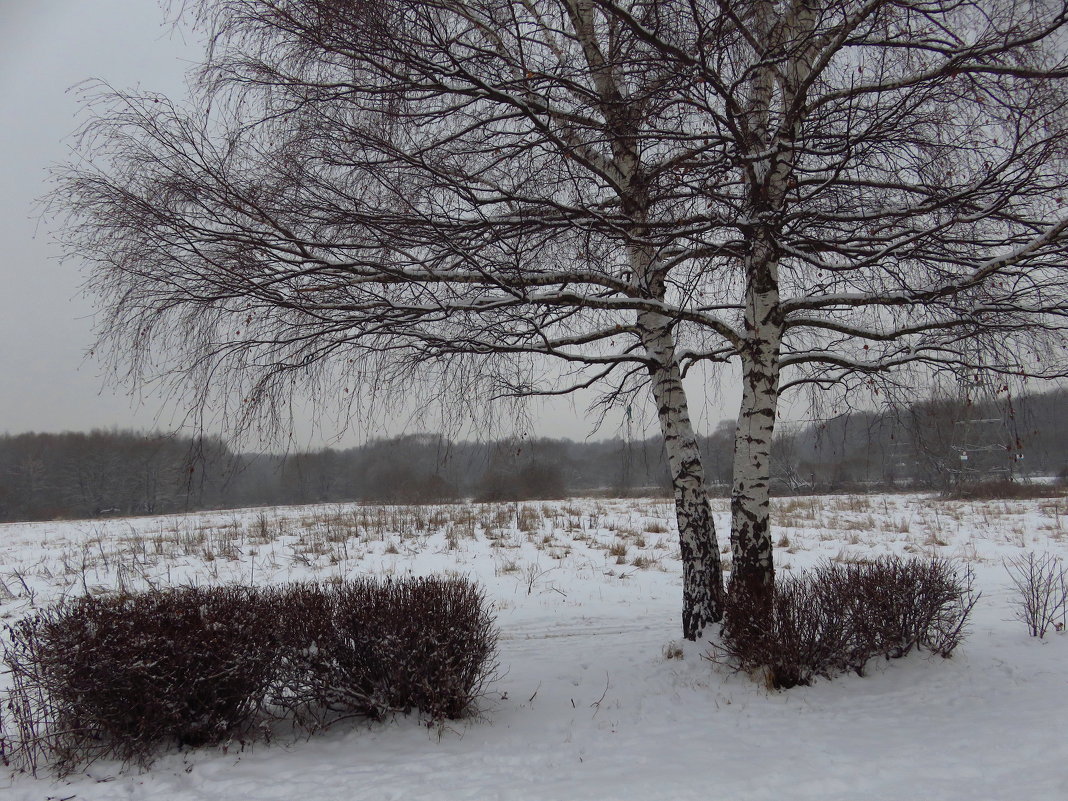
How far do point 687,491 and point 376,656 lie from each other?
2.71m

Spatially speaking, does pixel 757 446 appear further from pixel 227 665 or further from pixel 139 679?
pixel 139 679

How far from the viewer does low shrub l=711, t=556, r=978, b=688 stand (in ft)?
13.4

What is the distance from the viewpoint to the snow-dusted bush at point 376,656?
11.8 ft

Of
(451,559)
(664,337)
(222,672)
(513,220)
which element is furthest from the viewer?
(451,559)

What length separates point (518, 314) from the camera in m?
4.28

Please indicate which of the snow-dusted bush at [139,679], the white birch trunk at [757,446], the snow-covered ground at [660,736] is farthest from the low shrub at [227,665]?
the white birch trunk at [757,446]

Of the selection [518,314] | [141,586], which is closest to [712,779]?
[518,314]

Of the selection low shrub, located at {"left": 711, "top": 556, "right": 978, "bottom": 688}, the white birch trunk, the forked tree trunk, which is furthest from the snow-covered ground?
the white birch trunk

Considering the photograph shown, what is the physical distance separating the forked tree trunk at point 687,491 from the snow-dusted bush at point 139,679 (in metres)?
3.23

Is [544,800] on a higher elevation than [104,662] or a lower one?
lower

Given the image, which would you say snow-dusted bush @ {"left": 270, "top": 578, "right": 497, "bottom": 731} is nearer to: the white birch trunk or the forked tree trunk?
the forked tree trunk

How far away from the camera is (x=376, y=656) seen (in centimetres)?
365

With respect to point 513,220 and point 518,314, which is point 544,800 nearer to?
point 518,314

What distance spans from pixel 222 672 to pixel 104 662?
60cm
